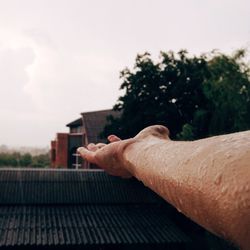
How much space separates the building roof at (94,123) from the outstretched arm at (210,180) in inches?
1073

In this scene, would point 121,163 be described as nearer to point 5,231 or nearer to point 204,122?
point 5,231

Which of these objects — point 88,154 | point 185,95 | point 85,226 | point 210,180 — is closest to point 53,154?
point 185,95

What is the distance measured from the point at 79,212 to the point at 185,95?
9.00 metres

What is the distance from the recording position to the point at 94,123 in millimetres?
30062

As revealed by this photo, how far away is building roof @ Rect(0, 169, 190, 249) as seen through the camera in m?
11.5

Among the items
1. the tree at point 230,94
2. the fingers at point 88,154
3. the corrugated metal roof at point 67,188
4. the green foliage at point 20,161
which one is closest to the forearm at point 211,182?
the fingers at point 88,154

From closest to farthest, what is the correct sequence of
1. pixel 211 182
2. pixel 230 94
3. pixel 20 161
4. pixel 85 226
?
1. pixel 211 182
2. pixel 85 226
3. pixel 230 94
4. pixel 20 161

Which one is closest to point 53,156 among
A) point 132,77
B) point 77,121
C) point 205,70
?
point 77,121

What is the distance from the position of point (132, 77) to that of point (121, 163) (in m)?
19.5

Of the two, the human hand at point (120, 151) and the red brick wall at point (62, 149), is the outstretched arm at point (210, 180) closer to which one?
the human hand at point (120, 151)

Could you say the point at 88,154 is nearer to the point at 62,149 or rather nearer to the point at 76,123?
the point at 62,149

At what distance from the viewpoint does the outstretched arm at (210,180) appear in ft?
2.32

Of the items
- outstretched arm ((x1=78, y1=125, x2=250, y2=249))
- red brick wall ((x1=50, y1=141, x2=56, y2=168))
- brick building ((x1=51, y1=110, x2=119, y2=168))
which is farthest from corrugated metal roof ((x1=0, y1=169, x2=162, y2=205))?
red brick wall ((x1=50, y1=141, x2=56, y2=168))

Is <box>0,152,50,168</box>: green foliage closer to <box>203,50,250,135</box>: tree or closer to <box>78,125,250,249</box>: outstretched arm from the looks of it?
<box>203,50,250,135</box>: tree
